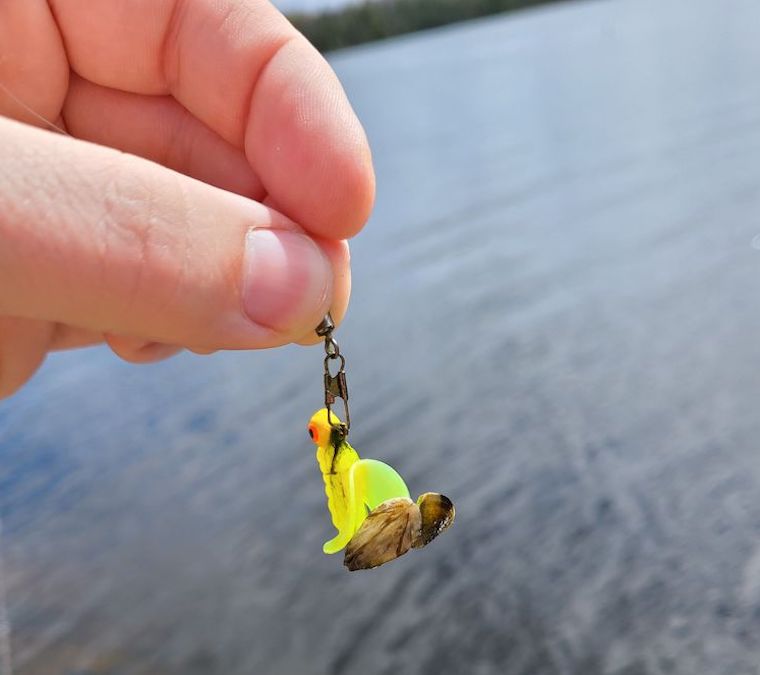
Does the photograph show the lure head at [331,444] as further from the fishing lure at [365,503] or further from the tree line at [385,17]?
the tree line at [385,17]

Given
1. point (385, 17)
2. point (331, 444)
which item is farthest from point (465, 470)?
point (385, 17)

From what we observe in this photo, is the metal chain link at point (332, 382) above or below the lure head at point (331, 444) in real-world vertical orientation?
above

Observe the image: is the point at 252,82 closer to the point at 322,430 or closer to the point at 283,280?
the point at 283,280

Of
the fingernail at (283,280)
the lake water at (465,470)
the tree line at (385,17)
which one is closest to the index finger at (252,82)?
the fingernail at (283,280)

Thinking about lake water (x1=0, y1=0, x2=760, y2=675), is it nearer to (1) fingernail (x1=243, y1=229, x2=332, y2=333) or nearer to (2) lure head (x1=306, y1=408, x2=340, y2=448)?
(2) lure head (x1=306, y1=408, x2=340, y2=448)

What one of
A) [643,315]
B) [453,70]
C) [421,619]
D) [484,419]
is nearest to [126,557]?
[421,619]

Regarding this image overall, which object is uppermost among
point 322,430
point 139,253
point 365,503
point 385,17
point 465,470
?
point 139,253

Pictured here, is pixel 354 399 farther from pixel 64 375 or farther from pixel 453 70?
pixel 453 70
